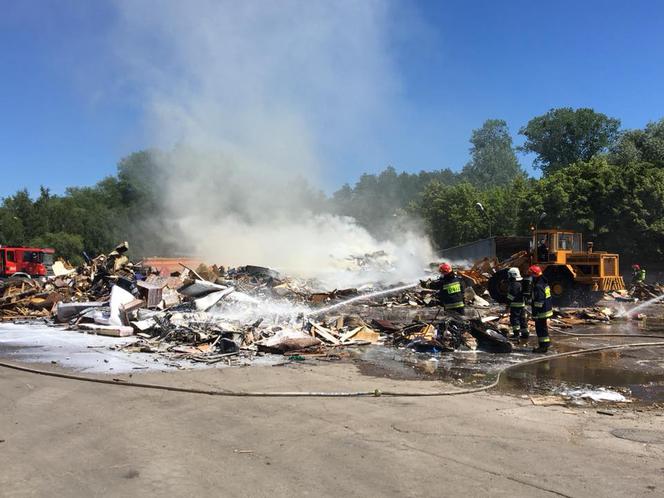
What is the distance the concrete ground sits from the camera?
141 inches

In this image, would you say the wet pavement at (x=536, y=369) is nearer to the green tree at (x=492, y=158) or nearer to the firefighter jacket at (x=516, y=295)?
the firefighter jacket at (x=516, y=295)

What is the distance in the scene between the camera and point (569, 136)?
67.4 meters

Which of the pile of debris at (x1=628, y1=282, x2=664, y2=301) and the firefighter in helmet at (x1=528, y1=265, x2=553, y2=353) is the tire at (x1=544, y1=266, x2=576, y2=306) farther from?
the firefighter in helmet at (x1=528, y1=265, x2=553, y2=353)

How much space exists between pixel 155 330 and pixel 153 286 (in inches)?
153

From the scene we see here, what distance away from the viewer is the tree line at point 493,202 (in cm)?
3216

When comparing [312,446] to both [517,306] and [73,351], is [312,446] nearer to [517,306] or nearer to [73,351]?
[73,351]

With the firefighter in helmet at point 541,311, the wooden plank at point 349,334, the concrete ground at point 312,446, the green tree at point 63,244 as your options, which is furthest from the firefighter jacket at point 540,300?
the green tree at point 63,244

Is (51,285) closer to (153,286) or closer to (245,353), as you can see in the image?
(153,286)

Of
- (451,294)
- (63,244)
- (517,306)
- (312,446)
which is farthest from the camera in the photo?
(63,244)

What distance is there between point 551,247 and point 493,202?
1084 inches

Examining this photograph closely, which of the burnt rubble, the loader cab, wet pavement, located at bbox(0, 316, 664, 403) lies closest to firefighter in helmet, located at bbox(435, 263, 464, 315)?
the burnt rubble

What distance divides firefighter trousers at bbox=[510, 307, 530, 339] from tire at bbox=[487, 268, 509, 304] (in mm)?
7422

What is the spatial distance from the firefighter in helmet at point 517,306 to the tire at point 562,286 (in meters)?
8.18

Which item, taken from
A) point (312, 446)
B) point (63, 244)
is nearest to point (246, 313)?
point (312, 446)
